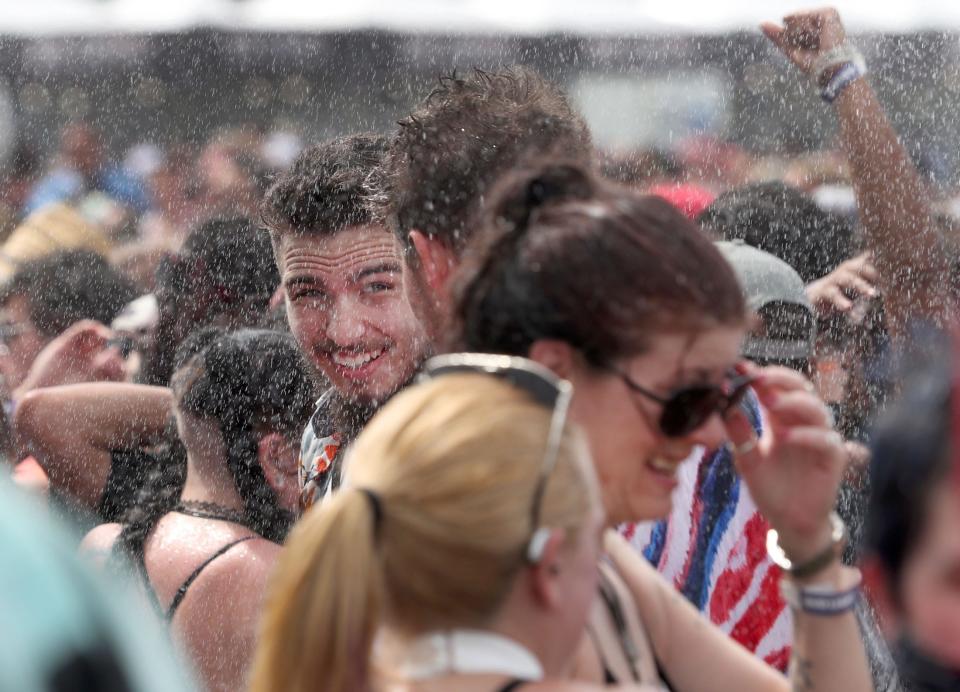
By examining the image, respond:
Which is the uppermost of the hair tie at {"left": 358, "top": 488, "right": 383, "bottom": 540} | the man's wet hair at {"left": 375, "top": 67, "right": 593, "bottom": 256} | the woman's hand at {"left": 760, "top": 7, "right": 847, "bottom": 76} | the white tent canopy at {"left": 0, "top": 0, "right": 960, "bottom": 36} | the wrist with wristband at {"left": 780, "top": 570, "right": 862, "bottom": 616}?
the white tent canopy at {"left": 0, "top": 0, "right": 960, "bottom": 36}

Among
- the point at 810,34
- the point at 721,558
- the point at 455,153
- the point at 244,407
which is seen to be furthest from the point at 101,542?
the point at 810,34

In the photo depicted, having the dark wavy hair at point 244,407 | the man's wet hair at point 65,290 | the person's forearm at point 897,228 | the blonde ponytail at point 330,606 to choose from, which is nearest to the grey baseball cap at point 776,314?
the person's forearm at point 897,228

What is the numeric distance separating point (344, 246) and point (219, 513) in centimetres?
62

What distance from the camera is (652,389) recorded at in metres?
1.64

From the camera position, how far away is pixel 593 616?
66.7 inches

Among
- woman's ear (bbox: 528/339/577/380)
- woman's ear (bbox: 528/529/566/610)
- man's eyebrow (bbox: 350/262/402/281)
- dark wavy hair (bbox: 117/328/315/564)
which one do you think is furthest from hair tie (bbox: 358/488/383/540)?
dark wavy hair (bbox: 117/328/315/564)

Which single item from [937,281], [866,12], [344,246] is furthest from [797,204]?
[866,12]

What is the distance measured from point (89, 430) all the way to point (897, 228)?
218cm

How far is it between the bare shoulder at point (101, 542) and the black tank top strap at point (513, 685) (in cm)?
179

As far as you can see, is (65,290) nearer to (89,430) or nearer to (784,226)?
(89,430)

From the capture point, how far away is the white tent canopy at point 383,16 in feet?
25.1

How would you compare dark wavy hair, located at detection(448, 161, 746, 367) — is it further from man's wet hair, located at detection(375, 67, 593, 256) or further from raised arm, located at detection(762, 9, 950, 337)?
raised arm, located at detection(762, 9, 950, 337)

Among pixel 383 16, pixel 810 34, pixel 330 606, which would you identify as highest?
pixel 383 16

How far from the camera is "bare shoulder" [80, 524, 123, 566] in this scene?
3068 mm
